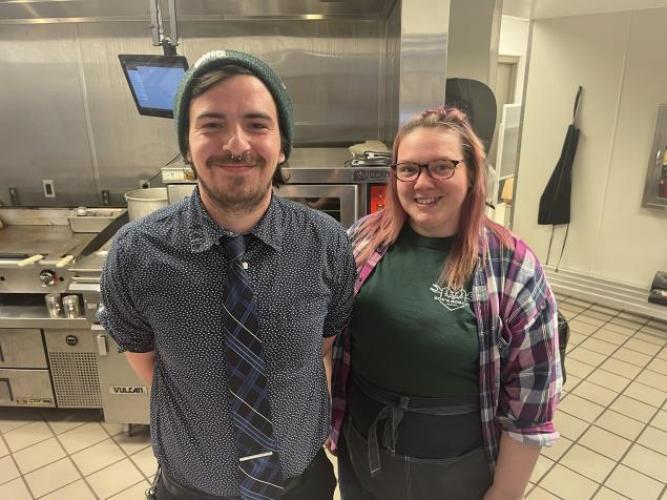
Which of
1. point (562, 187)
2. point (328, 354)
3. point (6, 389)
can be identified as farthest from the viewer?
point (562, 187)

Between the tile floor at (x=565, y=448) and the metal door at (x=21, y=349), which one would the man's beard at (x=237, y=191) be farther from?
the metal door at (x=21, y=349)

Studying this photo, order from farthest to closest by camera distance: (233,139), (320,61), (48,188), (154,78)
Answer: (48,188) < (320,61) < (154,78) < (233,139)

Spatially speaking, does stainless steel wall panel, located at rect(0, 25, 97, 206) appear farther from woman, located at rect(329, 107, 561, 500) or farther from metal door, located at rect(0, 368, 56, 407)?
woman, located at rect(329, 107, 561, 500)

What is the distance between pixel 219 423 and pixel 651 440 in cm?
236

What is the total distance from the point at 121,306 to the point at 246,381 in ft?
0.97

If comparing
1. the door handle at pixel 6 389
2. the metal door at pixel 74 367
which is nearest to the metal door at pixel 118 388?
the metal door at pixel 74 367

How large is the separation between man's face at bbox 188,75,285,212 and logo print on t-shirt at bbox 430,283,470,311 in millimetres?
465

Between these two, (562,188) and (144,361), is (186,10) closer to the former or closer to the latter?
(144,361)

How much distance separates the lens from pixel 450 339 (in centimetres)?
108

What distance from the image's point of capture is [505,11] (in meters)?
3.79

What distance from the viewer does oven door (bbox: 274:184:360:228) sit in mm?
2059

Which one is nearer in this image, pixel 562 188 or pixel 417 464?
pixel 417 464

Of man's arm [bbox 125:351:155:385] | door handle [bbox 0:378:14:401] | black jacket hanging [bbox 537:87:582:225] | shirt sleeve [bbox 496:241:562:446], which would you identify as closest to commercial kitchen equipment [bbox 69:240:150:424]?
door handle [bbox 0:378:14:401]

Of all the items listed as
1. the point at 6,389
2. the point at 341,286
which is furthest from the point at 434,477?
the point at 6,389
